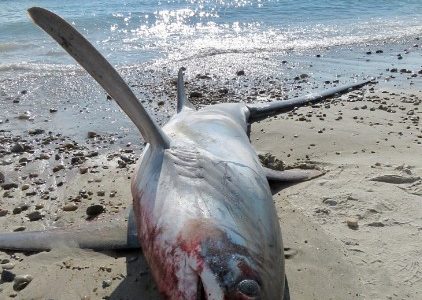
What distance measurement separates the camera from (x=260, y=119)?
19.1 feet

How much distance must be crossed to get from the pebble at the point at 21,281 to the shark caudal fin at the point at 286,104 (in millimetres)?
3040

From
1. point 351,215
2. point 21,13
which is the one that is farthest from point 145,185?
point 21,13

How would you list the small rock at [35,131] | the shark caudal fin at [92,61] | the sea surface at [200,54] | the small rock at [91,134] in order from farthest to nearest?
1. the sea surface at [200,54]
2. the small rock at [35,131]
3. the small rock at [91,134]
4. the shark caudal fin at [92,61]

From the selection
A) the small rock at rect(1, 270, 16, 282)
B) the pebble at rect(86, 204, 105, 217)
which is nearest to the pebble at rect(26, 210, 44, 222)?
the pebble at rect(86, 204, 105, 217)

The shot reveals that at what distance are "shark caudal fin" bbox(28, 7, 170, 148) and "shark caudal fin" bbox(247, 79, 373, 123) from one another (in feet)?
8.35

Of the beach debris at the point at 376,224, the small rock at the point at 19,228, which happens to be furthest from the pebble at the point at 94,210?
the beach debris at the point at 376,224

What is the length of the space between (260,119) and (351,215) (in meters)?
2.43

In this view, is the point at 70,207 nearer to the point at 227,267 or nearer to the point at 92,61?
the point at 92,61

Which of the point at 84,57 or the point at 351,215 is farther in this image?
the point at 351,215

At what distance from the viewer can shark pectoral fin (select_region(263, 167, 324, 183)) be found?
4.04m

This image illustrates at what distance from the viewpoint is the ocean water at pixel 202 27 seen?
34.8 ft

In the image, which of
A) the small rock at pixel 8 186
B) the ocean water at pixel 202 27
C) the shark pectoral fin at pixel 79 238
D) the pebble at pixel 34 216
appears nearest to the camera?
the shark pectoral fin at pixel 79 238

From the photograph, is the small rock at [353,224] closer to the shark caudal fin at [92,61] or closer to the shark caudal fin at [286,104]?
the shark caudal fin at [92,61]

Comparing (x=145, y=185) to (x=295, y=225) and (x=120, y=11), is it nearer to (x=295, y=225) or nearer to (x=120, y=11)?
(x=295, y=225)
